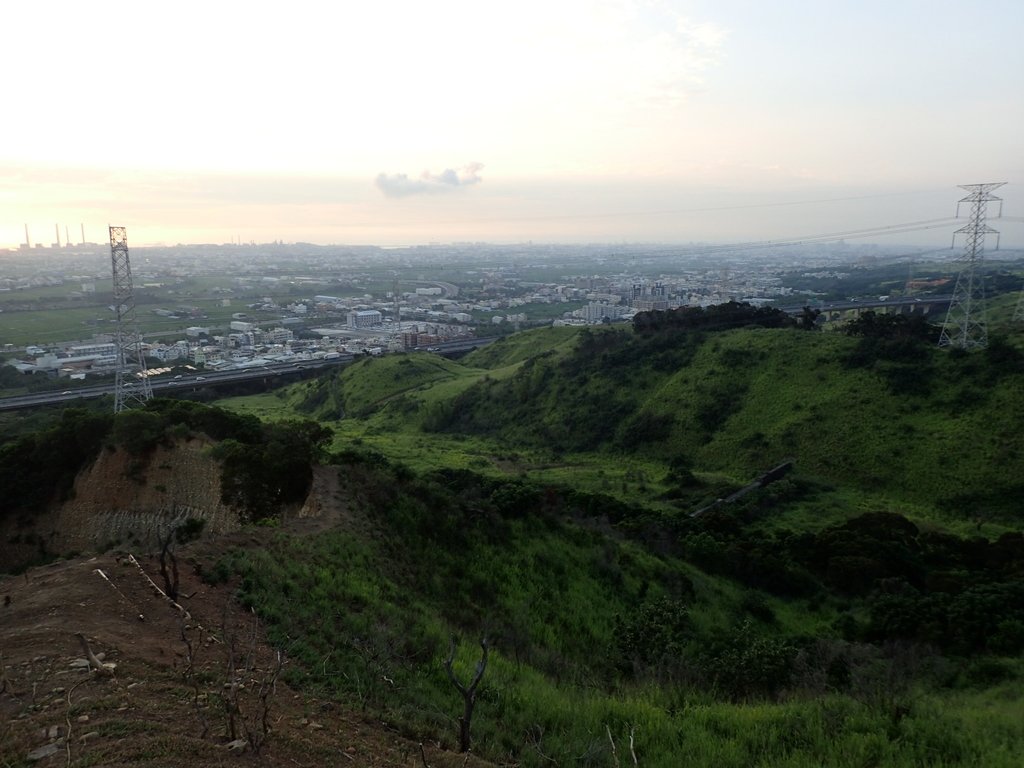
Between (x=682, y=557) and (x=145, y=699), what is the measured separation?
58.1 feet

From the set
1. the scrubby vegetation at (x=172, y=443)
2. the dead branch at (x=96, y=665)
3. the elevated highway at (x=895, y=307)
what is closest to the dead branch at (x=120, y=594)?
the dead branch at (x=96, y=665)

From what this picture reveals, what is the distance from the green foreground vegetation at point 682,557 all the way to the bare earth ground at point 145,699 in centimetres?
59

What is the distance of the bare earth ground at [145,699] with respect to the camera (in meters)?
5.71

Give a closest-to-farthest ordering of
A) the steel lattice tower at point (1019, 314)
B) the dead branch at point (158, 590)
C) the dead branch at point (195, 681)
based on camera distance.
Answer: the dead branch at point (195, 681) < the dead branch at point (158, 590) < the steel lattice tower at point (1019, 314)

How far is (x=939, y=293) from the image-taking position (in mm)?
110812

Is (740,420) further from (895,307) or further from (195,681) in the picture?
(895,307)

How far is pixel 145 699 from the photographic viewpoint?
6.57 m

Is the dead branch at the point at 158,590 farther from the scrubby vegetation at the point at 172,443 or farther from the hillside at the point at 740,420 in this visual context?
the hillside at the point at 740,420

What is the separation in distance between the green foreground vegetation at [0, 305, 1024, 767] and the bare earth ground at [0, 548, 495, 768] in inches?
23.2

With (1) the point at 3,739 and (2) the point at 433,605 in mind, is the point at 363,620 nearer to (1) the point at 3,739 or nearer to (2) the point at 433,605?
(2) the point at 433,605

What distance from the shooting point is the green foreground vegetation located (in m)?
7.89

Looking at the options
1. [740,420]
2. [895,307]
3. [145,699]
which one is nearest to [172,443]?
[145,699]

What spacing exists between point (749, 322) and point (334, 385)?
132 ft

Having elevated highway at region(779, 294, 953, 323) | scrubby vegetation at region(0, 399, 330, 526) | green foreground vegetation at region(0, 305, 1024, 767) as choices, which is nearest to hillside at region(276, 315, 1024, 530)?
green foreground vegetation at region(0, 305, 1024, 767)
